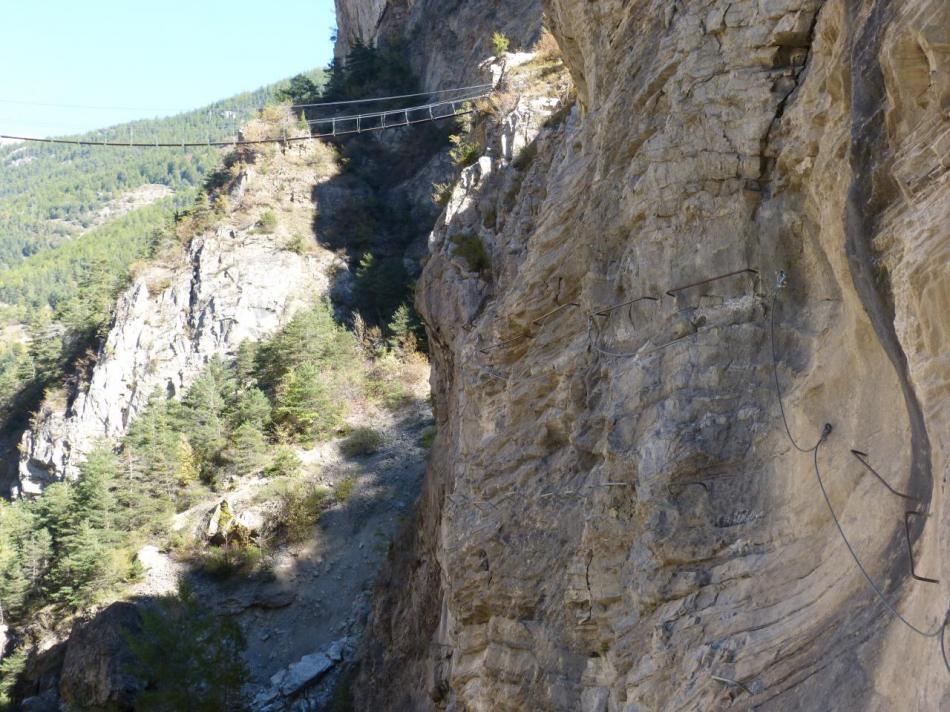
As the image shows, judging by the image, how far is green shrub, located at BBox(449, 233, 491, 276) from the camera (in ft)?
47.8

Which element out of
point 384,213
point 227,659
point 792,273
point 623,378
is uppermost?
point 384,213

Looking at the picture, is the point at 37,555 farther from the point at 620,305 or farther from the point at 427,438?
the point at 620,305

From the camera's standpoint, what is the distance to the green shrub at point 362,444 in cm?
2855

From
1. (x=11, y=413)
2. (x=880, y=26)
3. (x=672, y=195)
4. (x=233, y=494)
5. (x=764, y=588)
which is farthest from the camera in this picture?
(x=11, y=413)

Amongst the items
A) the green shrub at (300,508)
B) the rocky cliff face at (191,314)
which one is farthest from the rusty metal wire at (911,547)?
the rocky cliff face at (191,314)

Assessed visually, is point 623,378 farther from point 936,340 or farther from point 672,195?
point 936,340

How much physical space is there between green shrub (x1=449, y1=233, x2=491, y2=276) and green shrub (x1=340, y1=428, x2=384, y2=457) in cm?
1455

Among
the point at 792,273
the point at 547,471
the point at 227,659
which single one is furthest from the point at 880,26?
the point at 227,659

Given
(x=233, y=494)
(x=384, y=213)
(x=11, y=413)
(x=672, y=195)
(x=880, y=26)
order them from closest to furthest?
(x=880, y=26), (x=672, y=195), (x=233, y=494), (x=384, y=213), (x=11, y=413)

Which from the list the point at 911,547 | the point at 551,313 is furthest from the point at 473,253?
the point at 911,547

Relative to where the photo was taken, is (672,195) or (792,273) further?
(672,195)

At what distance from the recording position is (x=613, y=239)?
8023mm

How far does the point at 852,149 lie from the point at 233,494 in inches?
979

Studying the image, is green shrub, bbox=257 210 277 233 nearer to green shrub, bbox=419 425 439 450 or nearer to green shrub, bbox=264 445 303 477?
green shrub, bbox=264 445 303 477
